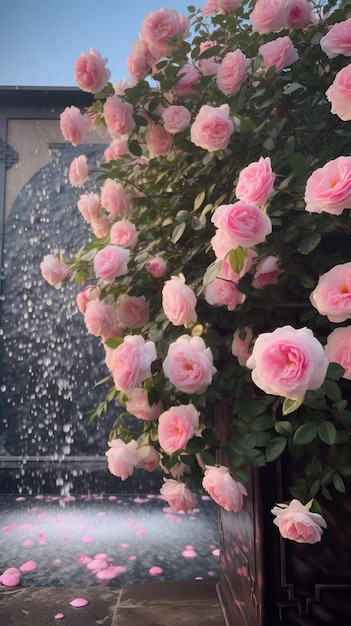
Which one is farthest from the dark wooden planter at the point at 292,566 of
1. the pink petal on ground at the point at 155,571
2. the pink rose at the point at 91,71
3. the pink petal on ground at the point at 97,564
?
the pink petal on ground at the point at 97,564

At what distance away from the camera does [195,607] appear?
1.76 meters

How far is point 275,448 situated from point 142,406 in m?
0.38

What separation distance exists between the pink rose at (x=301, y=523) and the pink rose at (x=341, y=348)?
28 centimetres

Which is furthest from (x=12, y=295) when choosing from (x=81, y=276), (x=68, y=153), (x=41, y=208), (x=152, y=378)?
(x=152, y=378)

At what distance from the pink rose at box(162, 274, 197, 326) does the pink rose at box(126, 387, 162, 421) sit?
260mm

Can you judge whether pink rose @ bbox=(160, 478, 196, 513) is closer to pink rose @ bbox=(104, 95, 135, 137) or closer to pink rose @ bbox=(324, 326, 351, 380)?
pink rose @ bbox=(324, 326, 351, 380)

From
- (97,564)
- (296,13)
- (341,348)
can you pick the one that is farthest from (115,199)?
(97,564)

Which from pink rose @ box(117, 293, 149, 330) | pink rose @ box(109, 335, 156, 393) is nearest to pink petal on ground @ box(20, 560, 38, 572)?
pink rose @ box(117, 293, 149, 330)

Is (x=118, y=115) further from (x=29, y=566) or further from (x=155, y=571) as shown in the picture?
(x=29, y=566)

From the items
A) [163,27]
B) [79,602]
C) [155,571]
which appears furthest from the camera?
[155,571]

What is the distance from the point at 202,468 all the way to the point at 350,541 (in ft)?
1.29

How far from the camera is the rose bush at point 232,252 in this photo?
3.19 ft

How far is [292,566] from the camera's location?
1177 millimetres

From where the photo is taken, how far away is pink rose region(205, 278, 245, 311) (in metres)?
1.17
